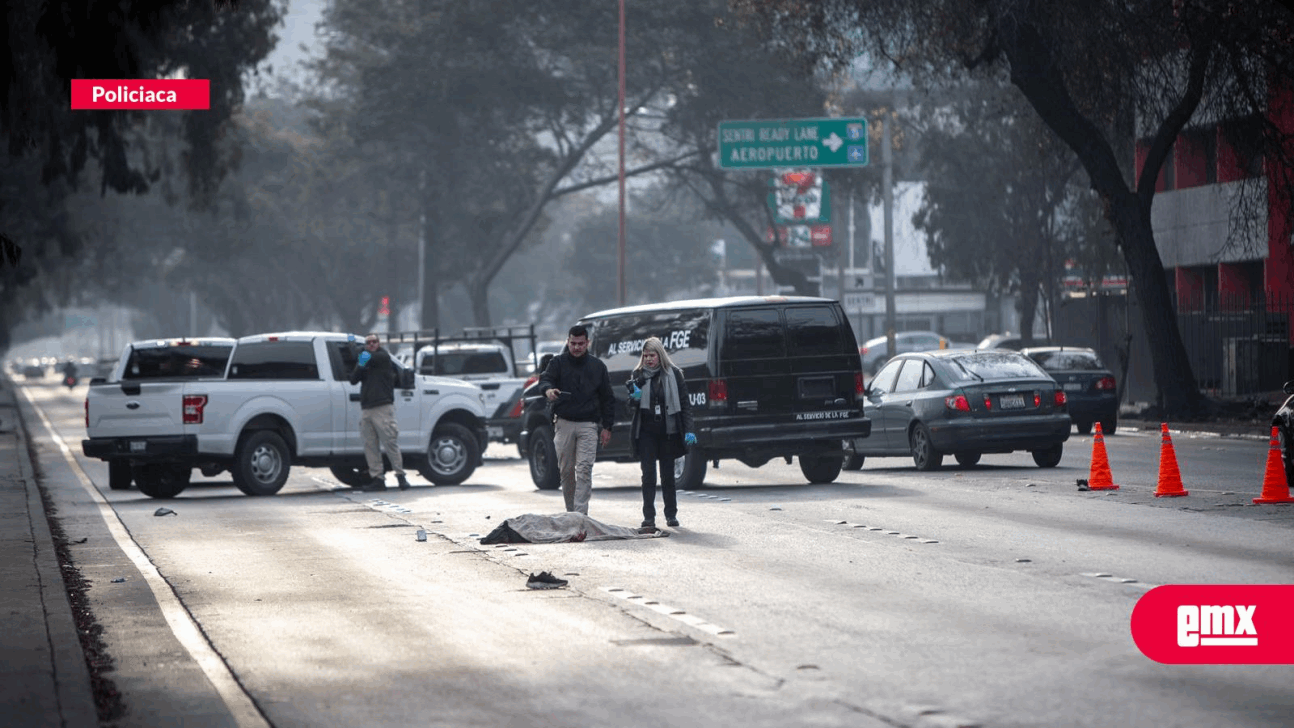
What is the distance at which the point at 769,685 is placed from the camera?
28.8 ft

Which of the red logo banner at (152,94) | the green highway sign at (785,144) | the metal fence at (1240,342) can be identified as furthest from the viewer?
the green highway sign at (785,144)

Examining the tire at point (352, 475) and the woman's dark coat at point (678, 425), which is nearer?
the woman's dark coat at point (678, 425)

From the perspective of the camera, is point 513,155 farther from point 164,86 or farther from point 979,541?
point 979,541

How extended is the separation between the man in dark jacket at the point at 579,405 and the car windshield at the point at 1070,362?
52.9ft

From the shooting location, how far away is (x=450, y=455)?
2531cm

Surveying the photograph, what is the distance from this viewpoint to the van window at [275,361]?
2369 centimetres

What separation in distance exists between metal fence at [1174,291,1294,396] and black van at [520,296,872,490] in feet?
55.3

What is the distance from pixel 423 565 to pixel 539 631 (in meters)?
3.93

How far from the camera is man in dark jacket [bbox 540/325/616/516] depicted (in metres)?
17.1

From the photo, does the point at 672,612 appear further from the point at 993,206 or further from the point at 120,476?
the point at 993,206

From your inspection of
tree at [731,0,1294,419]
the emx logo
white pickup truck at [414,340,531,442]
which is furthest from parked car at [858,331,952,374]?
the emx logo

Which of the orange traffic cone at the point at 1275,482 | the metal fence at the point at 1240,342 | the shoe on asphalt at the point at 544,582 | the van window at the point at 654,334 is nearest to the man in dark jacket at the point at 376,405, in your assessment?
the van window at the point at 654,334

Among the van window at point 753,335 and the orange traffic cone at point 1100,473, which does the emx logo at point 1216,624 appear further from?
the van window at point 753,335

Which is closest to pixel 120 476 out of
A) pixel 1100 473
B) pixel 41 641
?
pixel 1100 473
